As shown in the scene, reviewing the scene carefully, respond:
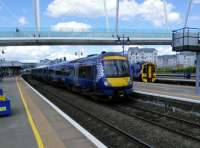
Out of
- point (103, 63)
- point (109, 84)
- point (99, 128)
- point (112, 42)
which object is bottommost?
point (99, 128)

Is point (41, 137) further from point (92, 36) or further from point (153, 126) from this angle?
point (92, 36)

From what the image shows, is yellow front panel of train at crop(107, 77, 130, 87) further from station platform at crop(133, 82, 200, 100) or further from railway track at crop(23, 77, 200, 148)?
station platform at crop(133, 82, 200, 100)

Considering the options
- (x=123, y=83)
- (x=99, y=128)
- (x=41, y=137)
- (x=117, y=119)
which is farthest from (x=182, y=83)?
(x=41, y=137)

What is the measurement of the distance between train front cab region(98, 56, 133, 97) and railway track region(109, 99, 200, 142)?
3.02 feet

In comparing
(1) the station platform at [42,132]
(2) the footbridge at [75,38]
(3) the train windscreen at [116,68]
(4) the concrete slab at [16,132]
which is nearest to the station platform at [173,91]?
(3) the train windscreen at [116,68]

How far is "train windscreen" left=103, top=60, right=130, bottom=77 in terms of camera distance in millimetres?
17250

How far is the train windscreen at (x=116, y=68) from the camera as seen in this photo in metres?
17.2

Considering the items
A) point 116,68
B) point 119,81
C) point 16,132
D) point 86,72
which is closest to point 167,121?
point 119,81

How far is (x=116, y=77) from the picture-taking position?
680 inches

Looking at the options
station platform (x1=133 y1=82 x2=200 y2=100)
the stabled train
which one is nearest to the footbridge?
the stabled train

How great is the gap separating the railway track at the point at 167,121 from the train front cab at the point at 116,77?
92cm

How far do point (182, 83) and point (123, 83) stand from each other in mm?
14626

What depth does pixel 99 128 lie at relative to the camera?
11.7 metres

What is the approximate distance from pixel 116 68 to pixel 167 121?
5519 mm
